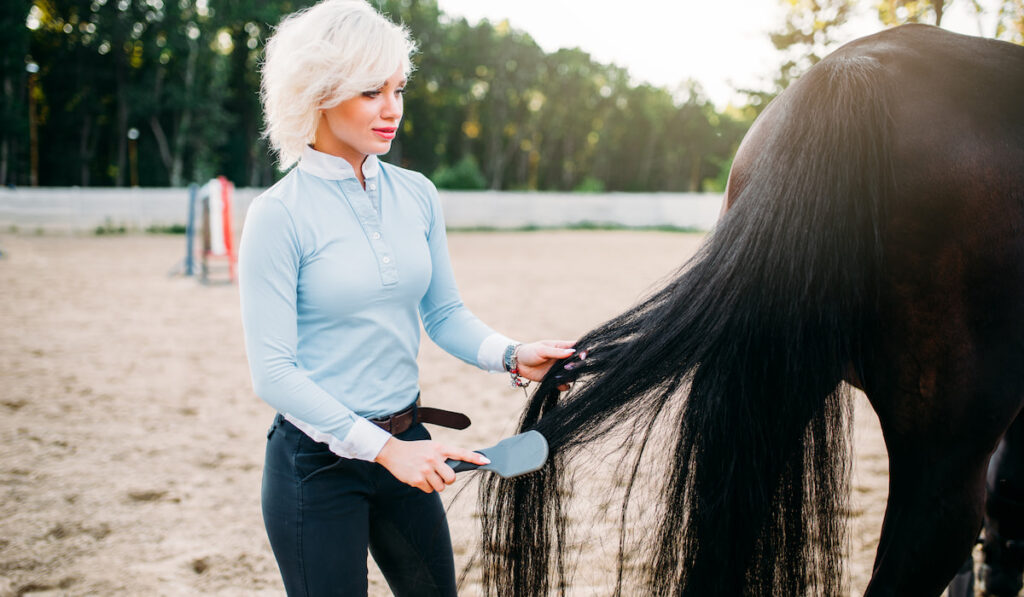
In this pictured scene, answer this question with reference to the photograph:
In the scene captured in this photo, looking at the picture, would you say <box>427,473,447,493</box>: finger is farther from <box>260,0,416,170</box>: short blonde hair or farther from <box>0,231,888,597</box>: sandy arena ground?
<box>260,0,416,170</box>: short blonde hair

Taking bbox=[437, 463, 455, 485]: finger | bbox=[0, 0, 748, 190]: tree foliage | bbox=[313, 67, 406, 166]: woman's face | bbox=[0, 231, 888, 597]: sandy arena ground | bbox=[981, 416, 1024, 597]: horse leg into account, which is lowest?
bbox=[0, 231, 888, 597]: sandy arena ground

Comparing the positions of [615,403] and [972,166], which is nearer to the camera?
[972,166]

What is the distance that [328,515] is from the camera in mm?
1478

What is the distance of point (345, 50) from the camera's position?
52.6 inches

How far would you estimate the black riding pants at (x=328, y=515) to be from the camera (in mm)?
1473

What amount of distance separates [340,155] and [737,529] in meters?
1.15

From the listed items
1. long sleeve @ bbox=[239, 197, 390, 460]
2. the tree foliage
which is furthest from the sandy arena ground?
the tree foliage

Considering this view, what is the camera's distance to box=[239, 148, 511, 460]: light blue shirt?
1.36 m

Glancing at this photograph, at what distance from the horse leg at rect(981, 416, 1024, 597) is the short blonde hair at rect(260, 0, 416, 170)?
2.14m

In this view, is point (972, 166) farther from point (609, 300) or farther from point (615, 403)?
point (609, 300)

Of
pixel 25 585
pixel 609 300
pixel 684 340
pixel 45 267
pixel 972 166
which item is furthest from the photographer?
pixel 45 267

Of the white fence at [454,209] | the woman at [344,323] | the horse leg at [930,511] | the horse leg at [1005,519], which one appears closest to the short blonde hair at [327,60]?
the woman at [344,323]

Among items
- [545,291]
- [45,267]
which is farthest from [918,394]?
[45,267]

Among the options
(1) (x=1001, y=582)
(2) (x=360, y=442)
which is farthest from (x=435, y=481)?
(1) (x=1001, y=582)
